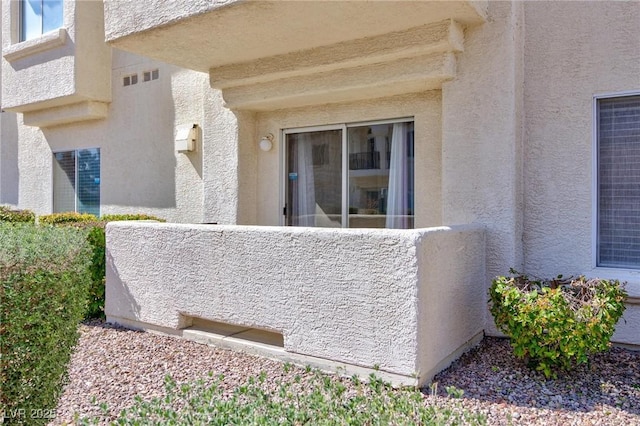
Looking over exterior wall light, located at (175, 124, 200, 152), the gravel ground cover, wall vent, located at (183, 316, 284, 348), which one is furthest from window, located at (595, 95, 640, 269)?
exterior wall light, located at (175, 124, 200, 152)

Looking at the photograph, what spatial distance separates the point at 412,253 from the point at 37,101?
1094cm

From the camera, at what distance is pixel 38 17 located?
39.4ft

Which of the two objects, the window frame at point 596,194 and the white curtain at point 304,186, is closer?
the window frame at point 596,194

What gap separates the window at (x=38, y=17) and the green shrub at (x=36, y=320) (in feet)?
32.9

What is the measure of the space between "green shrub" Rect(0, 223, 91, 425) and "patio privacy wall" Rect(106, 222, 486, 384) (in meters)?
2.13

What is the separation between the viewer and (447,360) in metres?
5.31

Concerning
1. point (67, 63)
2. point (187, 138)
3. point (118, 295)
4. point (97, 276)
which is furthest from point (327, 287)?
point (67, 63)

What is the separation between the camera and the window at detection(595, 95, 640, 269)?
233 inches

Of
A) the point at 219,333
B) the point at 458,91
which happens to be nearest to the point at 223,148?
the point at 219,333

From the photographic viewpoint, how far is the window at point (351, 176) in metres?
7.56

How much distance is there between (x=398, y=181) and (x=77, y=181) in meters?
9.00

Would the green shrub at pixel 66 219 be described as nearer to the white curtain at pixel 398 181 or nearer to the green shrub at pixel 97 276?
the green shrub at pixel 97 276

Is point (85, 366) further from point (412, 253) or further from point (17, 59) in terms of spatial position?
point (17, 59)

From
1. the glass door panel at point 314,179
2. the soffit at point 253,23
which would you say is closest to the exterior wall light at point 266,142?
the glass door panel at point 314,179
